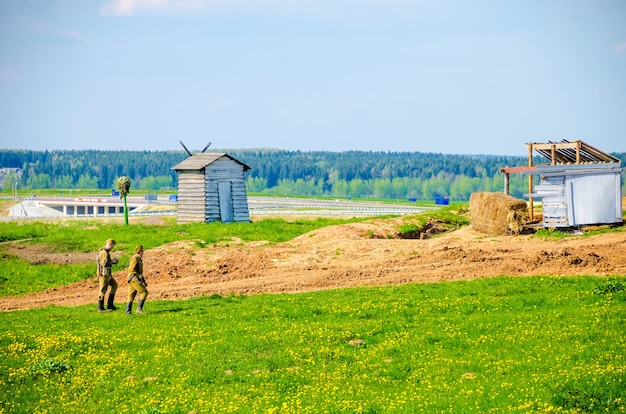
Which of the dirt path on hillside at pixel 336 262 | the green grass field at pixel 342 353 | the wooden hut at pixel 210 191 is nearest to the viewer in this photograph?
the green grass field at pixel 342 353

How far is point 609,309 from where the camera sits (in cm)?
2167

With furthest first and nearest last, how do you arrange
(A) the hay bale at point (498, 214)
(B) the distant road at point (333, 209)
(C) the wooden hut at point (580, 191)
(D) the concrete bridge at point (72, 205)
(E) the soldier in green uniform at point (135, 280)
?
(D) the concrete bridge at point (72, 205) → (B) the distant road at point (333, 209) → (A) the hay bale at point (498, 214) → (C) the wooden hut at point (580, 191) → (E) the soldier in green uniform at point (135, 280)

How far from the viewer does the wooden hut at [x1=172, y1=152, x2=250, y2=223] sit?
56656mm

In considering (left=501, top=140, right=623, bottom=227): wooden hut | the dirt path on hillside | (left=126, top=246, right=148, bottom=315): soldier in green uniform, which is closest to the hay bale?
the dirt path on hillside

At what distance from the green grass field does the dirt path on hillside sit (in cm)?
297

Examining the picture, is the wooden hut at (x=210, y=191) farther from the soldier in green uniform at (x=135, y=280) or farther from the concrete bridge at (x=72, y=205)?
the concrete bridge at (x=72, y=205)

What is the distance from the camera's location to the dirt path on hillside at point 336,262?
30641mm

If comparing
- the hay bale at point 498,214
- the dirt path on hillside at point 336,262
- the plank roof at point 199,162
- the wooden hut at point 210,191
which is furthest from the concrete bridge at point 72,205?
the hay bale at point 498,214

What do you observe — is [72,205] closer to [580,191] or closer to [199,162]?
[199,162]

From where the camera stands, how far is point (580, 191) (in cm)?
3947

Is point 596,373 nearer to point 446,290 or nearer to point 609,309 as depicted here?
point 609,309

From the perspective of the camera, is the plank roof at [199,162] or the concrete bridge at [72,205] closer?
the plank roof at [199,162]

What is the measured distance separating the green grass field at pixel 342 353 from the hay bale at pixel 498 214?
12.1 metres

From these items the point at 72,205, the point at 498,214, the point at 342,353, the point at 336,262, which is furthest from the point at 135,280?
the point at 72,205
